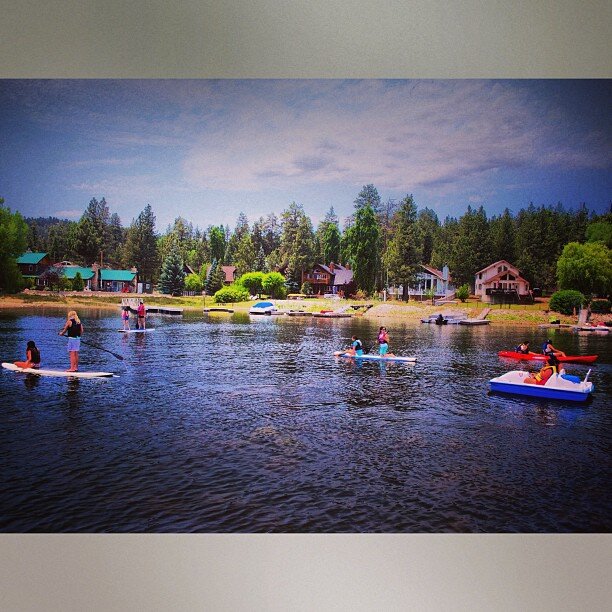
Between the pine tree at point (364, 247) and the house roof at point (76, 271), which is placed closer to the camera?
the pine tree at point (364, 247)

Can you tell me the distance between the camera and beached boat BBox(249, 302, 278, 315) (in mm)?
6762

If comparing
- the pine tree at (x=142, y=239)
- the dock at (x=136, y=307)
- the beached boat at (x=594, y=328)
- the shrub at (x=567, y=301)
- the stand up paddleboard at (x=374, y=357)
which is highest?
the pine tree at (x=142, y=239)

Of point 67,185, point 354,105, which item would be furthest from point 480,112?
point 67,185

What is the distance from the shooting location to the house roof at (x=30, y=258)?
242 inches

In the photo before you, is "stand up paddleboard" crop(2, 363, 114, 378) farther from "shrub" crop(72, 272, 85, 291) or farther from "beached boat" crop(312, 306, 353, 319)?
"beached boat" crop(312, 306, 353, 319)

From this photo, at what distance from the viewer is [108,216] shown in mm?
6012

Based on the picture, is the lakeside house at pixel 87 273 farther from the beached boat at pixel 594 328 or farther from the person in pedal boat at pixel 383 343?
the beached boat at pixel 594 328

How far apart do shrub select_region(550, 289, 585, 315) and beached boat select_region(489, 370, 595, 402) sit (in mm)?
856

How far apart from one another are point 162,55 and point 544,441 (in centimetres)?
498

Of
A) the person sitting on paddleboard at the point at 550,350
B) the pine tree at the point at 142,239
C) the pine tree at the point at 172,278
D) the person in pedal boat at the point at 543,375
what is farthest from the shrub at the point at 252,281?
the person sitting on paddleboard at the point at 550,350

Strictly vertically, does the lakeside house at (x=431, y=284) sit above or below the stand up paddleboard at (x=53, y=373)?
above

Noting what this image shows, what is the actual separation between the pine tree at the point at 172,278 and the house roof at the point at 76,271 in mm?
795

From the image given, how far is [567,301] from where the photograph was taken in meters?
6.37

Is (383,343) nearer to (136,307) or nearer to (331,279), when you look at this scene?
(331,279)
